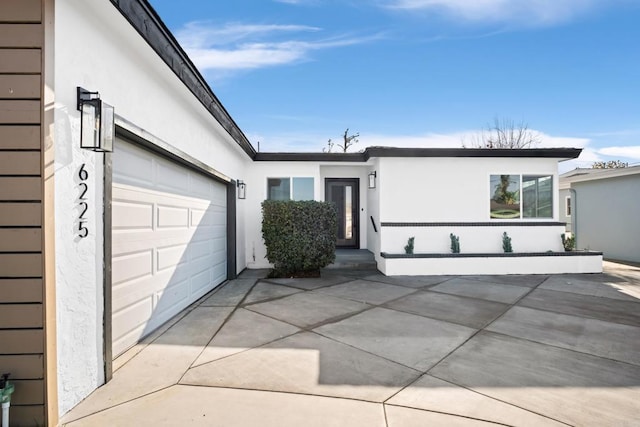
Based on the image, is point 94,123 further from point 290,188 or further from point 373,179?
point 373,179

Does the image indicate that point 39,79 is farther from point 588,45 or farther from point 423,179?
point 588,45

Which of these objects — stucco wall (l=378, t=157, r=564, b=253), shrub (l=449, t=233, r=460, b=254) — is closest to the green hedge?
stucco wall (l=378, t=157, r=564, b=253)

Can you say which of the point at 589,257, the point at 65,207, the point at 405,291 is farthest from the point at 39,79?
the point at 589,257

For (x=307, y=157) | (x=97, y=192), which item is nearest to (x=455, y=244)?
(x=307, y=157)

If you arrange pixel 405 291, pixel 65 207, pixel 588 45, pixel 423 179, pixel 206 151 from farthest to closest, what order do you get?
pixel 588 45 → pixel 423 179 → pixel 405 291 → pixel 206 151 → pixel 65 207

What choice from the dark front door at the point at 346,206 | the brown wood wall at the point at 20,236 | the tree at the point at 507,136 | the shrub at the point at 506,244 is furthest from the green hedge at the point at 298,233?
the tree at the point at 507,136

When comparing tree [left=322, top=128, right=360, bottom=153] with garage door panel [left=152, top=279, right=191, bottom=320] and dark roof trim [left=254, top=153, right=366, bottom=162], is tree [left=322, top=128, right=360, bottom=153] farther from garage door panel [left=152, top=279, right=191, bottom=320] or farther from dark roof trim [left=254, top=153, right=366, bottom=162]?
garage door panel [left=152, top=279, right=191, bottom=320]

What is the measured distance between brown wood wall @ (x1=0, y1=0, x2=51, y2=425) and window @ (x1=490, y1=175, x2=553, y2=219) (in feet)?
28.5

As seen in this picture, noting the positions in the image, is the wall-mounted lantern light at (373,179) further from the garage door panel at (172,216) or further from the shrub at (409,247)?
the garage door panel at (172,216)

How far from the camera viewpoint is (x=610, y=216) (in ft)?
31.6

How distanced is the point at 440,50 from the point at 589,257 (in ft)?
21.8

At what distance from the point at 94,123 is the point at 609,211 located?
515 inches

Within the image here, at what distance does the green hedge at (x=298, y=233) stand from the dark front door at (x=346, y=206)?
281 cm

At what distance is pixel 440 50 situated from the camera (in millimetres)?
8852
